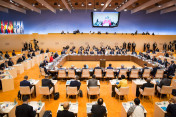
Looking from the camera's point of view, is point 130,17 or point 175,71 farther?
point 130,17

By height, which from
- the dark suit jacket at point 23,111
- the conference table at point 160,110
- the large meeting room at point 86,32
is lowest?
the conference table at point 160,110

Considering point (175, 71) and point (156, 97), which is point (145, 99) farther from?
point (175, 71)

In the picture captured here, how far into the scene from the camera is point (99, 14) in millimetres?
22016

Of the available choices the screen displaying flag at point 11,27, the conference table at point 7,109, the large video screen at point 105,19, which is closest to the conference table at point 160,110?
the conference table at point 7,109

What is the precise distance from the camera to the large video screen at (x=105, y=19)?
72.3 feet

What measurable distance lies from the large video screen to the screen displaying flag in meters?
12.9

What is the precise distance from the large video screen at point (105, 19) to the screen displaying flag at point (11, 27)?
12938mm

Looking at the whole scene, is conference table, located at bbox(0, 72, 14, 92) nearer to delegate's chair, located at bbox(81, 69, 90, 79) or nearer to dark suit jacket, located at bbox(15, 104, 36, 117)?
delegate's chair, located at bbox(81, 69, 90, 79)

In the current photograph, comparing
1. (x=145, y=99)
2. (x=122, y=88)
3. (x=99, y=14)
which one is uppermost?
(x=99, y=14)

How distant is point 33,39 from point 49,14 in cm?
565

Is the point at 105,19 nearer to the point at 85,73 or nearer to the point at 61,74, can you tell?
the point at 85,73

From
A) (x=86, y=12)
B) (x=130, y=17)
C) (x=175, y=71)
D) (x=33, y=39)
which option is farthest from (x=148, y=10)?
(x=33, y=39)

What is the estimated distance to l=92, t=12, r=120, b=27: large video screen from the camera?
2203 cm

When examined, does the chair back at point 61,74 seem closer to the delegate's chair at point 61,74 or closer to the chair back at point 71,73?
the delegate's chair at point 61,74
